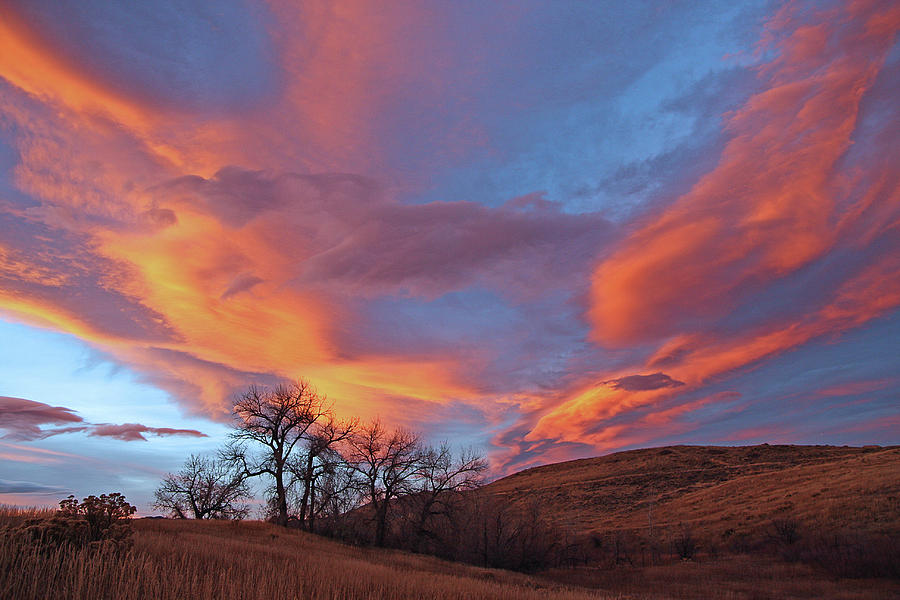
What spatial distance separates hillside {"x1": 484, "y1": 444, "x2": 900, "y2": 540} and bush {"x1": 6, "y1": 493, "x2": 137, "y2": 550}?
4834 cm

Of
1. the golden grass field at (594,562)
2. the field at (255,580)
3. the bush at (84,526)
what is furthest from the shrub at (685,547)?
the bush at (84,526)

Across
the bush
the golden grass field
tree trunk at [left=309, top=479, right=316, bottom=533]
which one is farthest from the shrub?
the bush

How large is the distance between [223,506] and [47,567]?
184 feet

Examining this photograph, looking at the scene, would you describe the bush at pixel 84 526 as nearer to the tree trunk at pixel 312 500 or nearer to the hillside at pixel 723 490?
the tree trunk at pixel 312 500

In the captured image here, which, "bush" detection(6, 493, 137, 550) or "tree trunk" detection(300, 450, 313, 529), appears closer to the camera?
"bush" detection(6, 493, 137, 550)

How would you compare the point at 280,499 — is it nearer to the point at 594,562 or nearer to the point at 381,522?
the point at 381,522

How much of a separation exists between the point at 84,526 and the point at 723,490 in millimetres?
85736

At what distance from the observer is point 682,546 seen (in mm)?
50125

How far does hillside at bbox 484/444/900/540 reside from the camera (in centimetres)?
5178

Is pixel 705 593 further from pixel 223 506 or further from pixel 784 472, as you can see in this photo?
pixel 784 472

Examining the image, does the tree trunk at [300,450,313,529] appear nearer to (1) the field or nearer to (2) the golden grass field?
(2) the golden grass field

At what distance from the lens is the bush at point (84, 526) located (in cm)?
916

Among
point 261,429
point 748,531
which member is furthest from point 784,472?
point 261,429

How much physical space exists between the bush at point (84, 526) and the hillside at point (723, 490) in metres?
48.3
